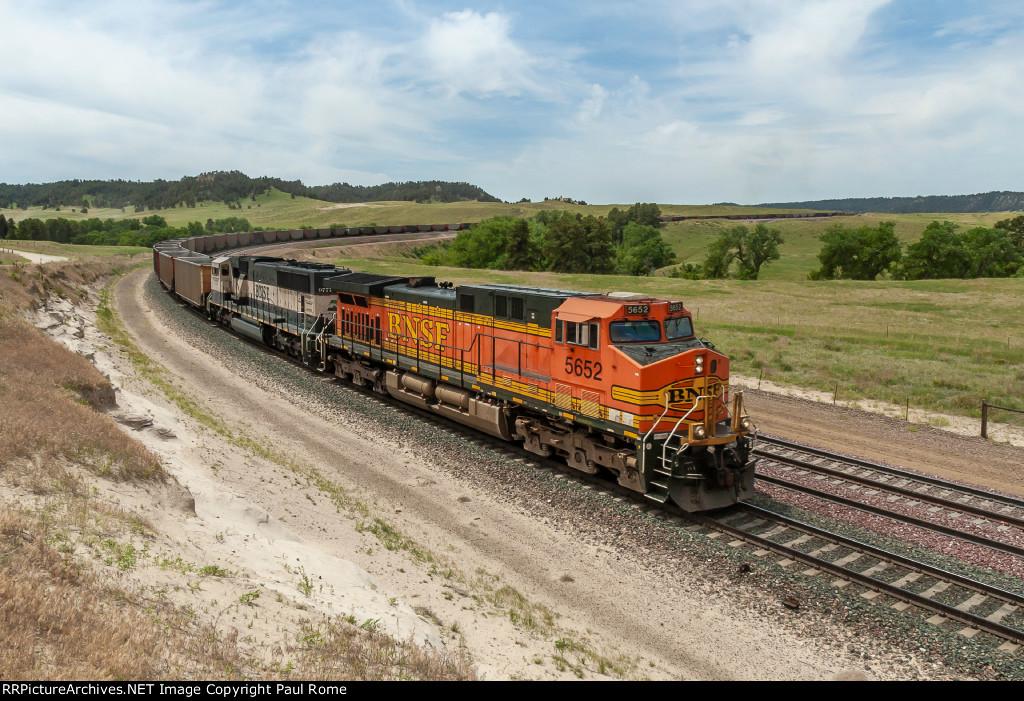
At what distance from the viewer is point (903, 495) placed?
13922 mm

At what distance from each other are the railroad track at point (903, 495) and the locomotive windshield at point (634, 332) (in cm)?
411

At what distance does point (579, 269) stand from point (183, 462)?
74335 millimetres

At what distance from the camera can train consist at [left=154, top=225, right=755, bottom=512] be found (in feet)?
41.6

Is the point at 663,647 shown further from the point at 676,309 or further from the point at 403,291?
the point at 403,291

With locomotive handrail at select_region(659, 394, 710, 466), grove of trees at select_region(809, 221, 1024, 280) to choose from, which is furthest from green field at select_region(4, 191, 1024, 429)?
grove of trees at select_region(809, 221, 1024, 280)

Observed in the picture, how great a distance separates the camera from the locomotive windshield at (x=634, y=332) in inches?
522

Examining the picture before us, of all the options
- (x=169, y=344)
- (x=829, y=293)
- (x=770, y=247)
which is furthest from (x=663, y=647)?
(x=770, y=247)

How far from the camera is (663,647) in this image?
9039 millimetres

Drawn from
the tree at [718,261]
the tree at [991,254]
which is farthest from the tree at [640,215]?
the tree at [991,254]

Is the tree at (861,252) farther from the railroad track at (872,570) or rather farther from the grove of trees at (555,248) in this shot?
the railroad track at (872,570)

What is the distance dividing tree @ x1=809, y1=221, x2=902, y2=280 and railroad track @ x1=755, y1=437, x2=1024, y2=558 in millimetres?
77488

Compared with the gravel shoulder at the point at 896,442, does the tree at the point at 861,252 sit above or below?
above

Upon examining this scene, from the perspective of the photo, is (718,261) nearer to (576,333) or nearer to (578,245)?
(578,245)

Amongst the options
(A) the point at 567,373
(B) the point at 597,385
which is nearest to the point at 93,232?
(A) the point at 567,373
